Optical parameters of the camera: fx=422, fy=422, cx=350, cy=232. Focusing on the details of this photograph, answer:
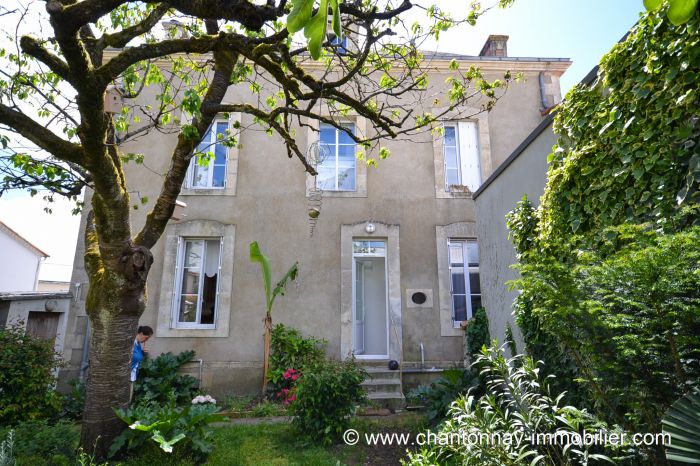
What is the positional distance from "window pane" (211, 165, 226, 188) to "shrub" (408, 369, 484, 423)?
6364mm

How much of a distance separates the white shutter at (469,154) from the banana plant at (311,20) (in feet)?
29.1

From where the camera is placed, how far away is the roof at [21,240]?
1644 centimetres

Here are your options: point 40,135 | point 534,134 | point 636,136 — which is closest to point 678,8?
point 636,136

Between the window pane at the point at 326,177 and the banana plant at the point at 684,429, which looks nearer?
the banana plant at the point at 684,429

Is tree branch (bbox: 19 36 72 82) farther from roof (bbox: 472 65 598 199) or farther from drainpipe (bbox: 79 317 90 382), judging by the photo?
drainpipe (bbox: 79 317 90 382)

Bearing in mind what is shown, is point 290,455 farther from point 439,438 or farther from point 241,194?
point 241,194

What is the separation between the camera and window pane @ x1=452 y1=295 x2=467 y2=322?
900 centimetres

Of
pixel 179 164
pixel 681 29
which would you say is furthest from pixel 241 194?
pixel 681 29

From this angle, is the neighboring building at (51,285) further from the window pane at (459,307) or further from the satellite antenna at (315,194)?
the window pane at (459,307)

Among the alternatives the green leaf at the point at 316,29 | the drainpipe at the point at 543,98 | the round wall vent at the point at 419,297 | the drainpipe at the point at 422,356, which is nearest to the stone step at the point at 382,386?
the drainpipe at the point at 422,356

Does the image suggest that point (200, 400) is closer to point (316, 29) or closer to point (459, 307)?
point (459, 307)

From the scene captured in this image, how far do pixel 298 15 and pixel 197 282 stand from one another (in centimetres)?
876

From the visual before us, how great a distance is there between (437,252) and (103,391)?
21.6ft

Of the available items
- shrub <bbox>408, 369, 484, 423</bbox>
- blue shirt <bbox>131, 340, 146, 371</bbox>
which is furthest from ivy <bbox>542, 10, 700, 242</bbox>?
blue shirt <bbox>131, 340, 146, 371</bbox>
